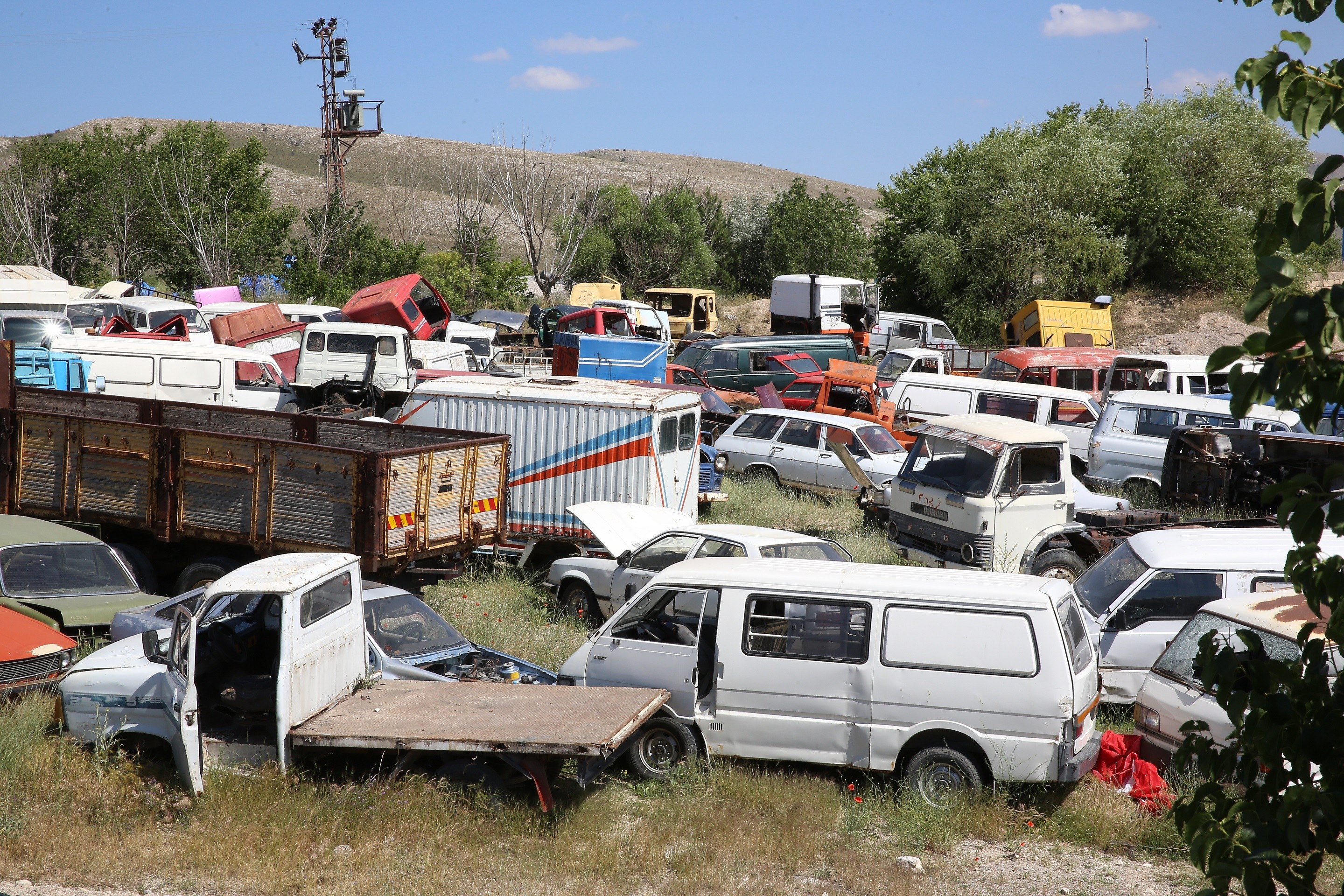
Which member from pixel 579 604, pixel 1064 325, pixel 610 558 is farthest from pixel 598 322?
pixel 579 604

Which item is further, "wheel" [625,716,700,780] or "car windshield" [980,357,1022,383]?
"car windshield" [980,357,1022,383]

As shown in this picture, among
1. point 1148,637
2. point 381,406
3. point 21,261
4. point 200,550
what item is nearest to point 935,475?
point 1148,637

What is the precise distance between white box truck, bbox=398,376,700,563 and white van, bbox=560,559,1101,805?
17.9ft

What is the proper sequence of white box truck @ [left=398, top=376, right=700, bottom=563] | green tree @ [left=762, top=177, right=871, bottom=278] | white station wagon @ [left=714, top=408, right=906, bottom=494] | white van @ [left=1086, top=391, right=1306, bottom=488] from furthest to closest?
green tree @ [left=762, top=177, right=871, bottom=278] → white station wagon @ [left=714, top=408, right=906, bottom=494] → white van @ [left=1086, top=391, right=1306, bottom=488] → white box truck @ [left=398, top=376, right=700, bottom=563]

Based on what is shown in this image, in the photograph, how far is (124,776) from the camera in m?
6.98

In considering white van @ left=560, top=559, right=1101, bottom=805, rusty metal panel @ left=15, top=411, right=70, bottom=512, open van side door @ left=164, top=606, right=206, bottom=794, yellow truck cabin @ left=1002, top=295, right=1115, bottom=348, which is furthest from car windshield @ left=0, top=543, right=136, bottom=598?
yellow truck cabin @ left=1002, top=295, right=1115, bottom=348

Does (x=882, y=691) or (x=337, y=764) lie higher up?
(x=882, y=691)

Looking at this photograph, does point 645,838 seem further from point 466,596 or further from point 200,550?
point 200,550

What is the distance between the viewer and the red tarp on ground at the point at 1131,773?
7168 millimetres

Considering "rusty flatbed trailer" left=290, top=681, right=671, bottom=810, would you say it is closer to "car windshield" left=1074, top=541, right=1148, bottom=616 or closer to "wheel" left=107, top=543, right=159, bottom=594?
"car windshield" left=1074, top=541, right=1148, bottom=616

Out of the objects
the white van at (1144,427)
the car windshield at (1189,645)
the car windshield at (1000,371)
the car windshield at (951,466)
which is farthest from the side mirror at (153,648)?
the car windshield at (1000,371)

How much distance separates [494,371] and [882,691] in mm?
16292

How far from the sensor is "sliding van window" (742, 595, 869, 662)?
23.7 ft

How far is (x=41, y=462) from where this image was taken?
11688mm
